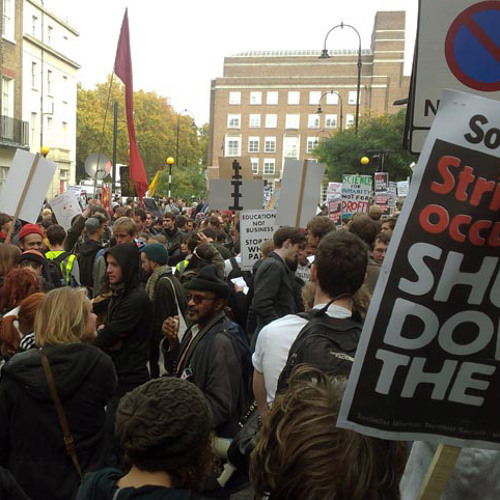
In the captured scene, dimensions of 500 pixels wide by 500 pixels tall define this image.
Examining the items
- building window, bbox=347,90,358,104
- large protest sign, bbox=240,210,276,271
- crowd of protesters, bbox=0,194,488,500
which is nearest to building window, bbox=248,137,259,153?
building window, bbox=347,90,358,104

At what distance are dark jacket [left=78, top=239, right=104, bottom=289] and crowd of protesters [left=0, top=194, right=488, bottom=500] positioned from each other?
1.34 m

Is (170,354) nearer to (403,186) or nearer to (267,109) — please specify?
(403,186)

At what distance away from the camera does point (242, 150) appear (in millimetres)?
85500

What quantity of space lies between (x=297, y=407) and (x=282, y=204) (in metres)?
5.45

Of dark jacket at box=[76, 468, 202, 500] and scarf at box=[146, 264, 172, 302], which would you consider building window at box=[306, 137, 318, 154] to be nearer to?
scarf at box=[146, 264, 172, 302]

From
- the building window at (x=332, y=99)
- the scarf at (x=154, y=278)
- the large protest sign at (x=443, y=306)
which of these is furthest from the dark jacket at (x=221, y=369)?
the building window at (x=332, y=99)

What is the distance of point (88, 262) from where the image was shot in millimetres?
7941

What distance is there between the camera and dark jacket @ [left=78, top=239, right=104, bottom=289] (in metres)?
7.94

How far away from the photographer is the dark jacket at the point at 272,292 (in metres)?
5.58

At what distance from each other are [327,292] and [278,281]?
8.06 ft

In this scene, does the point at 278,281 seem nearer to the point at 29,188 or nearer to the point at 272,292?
the point at 272,292


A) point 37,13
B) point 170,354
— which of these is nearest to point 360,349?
point 170,354

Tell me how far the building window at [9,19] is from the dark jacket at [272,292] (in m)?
35.7

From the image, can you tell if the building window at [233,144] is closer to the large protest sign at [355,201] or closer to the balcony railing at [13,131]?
the balcony railing at [13,131]
